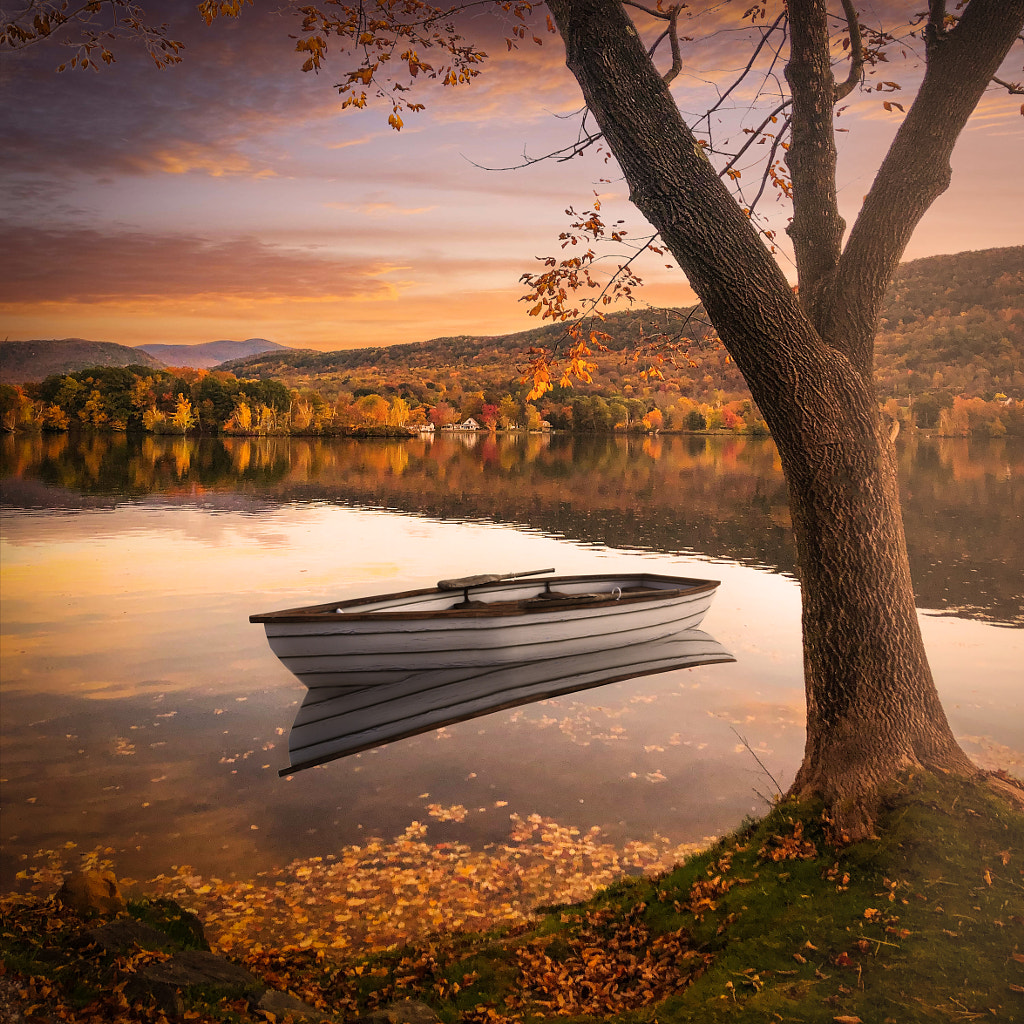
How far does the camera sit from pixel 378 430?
10725 cm

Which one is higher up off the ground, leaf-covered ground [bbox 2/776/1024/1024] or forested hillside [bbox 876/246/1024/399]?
forested hillside [bbox 876/246/1024/399]

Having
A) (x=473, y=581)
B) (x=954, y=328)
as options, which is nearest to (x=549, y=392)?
(x=954, y=328)

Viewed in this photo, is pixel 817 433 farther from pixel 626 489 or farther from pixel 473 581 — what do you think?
pixel 626 489

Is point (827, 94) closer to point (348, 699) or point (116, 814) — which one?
point (348, 699)

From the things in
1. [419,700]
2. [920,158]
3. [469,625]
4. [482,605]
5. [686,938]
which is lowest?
[419,700]

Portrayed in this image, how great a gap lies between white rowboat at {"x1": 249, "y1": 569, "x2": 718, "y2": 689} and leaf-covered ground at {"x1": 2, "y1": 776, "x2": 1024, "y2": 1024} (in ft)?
8.56

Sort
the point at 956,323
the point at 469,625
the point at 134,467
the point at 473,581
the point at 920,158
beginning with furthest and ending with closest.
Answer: the point at 956,323
the point at 134,467
the point at 473,581
the point at 469,625
the point at 920,158

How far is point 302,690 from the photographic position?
402 inches

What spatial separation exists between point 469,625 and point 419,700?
3.42ft

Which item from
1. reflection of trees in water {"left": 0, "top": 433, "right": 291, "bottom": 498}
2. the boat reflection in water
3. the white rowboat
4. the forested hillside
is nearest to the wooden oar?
the white rowboat

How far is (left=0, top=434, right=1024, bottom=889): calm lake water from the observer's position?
706 cm

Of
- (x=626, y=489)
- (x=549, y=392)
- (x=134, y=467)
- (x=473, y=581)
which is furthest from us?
(x=549, y=392)

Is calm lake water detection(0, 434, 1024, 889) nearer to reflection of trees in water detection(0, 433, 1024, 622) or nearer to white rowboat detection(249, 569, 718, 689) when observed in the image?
reflection of trees in water detection(0, 433, 1024, 622)

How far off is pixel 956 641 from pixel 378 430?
324 feet
